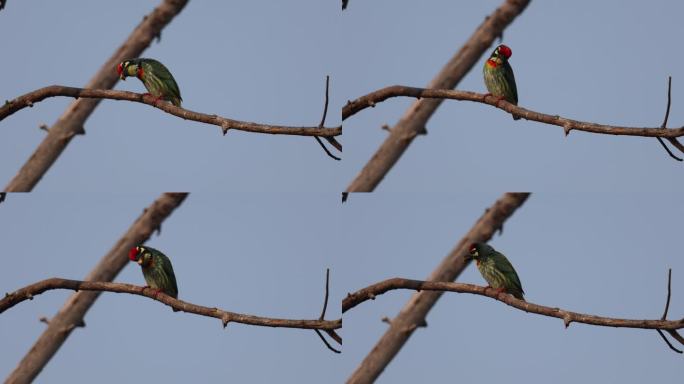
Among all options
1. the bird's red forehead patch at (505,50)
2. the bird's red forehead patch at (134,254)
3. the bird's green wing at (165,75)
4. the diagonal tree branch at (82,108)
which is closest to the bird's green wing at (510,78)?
the bird's red forehead patch at (505,50)

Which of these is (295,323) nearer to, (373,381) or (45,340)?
(373,381)

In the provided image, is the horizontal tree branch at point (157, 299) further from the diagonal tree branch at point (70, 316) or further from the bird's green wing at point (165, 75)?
the bird's green wing at point (165, 75)

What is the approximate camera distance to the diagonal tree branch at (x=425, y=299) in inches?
204

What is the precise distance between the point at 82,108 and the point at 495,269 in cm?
230

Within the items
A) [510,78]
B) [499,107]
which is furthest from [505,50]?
[499,107]

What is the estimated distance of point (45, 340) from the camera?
586 centimetres

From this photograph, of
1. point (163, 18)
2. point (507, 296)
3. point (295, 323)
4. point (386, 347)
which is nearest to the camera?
point (295, 323)

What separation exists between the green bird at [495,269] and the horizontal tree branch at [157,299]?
41.8 inches

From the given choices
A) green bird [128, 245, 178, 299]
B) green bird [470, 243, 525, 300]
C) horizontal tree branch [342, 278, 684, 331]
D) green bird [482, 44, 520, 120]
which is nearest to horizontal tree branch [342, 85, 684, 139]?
green bird [482, 44, 520, 120]

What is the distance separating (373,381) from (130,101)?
69.3 inches

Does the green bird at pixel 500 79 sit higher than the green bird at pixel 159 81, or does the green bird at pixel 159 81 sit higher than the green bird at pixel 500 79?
the green bird at pixel 500 79

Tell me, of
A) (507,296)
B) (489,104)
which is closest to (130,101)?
(489,104)

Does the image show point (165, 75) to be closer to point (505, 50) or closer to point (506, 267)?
point (505, 50)

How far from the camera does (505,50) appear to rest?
212 inches
